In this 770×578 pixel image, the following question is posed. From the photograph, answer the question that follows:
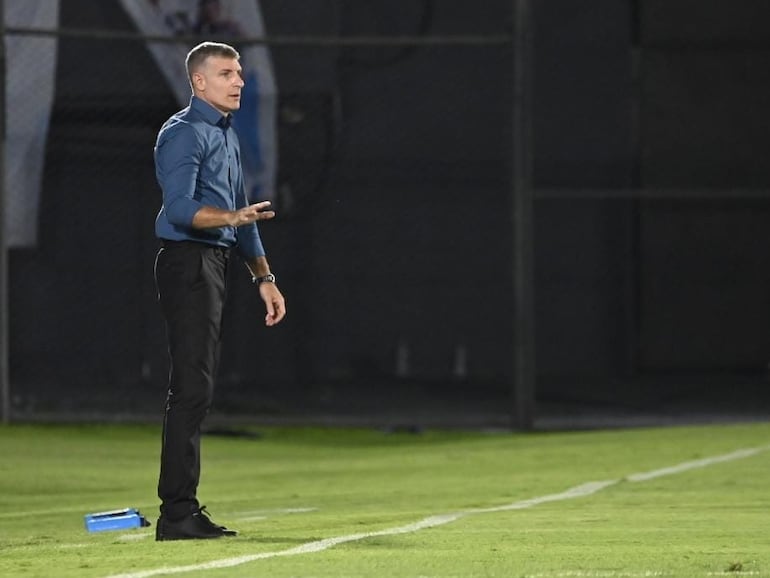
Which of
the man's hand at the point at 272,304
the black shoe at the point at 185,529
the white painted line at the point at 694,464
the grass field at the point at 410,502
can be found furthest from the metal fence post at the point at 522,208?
the black shoe at the point at 185,529

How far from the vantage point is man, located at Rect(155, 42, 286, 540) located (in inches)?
234

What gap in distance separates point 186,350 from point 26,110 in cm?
871

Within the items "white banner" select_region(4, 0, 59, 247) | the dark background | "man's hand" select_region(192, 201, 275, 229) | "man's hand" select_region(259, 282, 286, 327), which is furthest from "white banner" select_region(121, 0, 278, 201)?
"man's hand" select_region(192, 201, 275, 229)

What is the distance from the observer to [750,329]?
14734 millimetres

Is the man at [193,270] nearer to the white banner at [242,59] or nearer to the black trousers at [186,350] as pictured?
the black trousers at [186,350]

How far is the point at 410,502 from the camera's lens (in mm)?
8852

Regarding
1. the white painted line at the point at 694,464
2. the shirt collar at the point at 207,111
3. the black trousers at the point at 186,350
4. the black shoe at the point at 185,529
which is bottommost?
the white painted line at the point at 694,464

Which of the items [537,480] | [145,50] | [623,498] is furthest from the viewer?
[145,50]

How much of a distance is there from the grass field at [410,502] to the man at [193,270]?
22 cm

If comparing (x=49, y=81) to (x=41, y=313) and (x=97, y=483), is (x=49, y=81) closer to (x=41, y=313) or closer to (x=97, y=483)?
(x=41, y=313)

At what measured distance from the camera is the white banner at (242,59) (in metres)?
14.1

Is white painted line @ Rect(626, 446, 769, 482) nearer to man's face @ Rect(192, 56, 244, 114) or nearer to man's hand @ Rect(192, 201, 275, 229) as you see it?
man's face @ Rect(192, 56, 244, 114)

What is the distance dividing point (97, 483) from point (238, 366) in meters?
3.75

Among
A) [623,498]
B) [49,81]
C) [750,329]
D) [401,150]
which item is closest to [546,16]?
[401,150]
